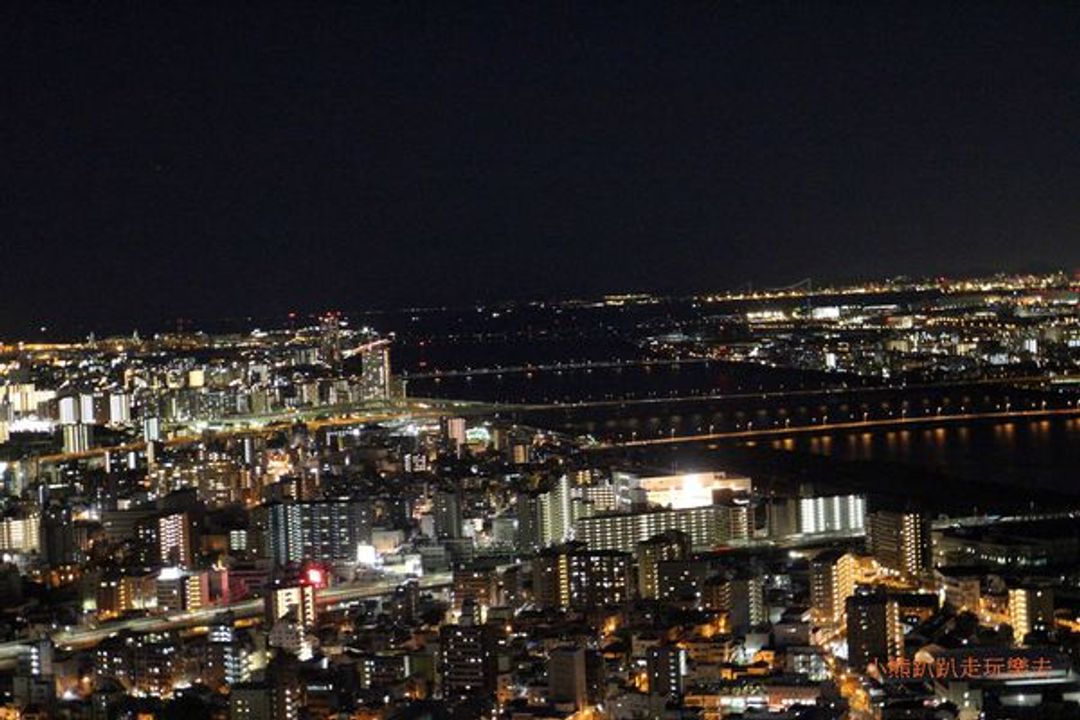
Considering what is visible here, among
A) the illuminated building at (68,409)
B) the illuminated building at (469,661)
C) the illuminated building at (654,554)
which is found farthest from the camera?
the illuminated building at (68,409)

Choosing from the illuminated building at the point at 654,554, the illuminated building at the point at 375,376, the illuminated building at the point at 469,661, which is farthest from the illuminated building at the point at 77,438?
the illuminated building at the point at 469,661

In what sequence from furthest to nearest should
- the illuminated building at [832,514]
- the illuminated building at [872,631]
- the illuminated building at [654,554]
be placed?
the illuminated building at [832,514]
the illuminated building at [654,554]
the illuminated building at [872,631]

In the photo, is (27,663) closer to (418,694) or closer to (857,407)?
(418,694)

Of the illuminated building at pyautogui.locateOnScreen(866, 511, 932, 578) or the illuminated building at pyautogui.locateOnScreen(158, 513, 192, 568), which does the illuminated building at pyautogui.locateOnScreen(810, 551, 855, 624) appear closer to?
the illuminated building at pyautogui.locateOnScreen(866, 511, 932, 578)

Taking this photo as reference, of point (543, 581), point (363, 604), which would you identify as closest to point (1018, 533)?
point (543, 581)

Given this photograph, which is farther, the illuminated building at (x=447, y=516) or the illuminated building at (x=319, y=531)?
the illuminated building at (x=447, y=516)

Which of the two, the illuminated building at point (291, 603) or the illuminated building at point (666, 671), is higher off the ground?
the illuminated building at point (291, 603)

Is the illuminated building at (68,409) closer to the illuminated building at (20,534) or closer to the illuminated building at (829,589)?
the illuminated building at (20,534)

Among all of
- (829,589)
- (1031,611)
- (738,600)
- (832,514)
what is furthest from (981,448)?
(1031,611)
